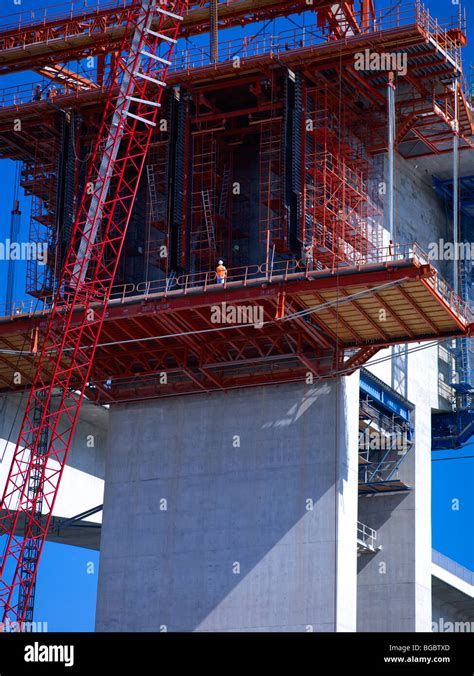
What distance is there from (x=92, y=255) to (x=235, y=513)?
15.8m

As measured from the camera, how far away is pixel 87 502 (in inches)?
3290

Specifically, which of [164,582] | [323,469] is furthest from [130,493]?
[323,469]

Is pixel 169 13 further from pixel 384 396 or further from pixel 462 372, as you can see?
pixel 462 372

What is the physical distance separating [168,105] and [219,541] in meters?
23.3

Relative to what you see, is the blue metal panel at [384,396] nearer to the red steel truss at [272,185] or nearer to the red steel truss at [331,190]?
the red steel truss at [331,190]

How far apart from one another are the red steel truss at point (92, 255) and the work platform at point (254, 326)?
1038 mm

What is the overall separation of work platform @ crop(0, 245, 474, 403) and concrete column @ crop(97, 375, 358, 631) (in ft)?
4.54

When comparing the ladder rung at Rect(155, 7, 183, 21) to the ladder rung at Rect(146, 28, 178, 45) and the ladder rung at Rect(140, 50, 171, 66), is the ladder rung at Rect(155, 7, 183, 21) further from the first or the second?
the ladder rung at Rect(140, 50, 171, 66)

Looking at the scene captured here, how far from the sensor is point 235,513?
222 ft

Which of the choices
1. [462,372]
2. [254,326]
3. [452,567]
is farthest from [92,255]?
[452,567]

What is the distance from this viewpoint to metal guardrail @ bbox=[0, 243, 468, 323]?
62.7 meters

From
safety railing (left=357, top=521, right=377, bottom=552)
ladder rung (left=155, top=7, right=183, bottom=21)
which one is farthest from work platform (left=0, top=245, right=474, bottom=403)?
ladder rung (left=155, top=7, right=183, bottom=21)

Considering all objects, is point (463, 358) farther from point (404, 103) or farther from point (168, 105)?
point (168, 105)
